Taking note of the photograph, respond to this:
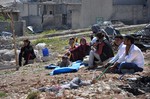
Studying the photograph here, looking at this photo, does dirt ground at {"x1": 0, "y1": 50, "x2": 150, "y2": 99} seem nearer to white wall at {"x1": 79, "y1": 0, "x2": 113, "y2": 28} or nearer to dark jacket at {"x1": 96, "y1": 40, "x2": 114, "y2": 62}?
dark jacket at {"x1": 96, "y1": 40, "x2": 114, "y2": 62}

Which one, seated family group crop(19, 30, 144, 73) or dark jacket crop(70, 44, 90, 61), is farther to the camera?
dark jacket crop(70, 44, 90, 61)

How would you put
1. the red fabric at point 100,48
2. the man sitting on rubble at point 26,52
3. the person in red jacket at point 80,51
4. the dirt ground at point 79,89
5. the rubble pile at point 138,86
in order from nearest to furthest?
the dirt ground at point 79,89, the rubble pile at point 138,86, the red fabric at point 100,48, the person in red jacket at point 80,51, the man sitting on rubble at point 26,52

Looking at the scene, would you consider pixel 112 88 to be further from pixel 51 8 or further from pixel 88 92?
pixel 51 8

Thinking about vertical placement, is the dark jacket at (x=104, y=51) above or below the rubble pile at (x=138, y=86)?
above

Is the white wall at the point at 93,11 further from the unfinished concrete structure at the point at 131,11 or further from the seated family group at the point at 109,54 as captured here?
the seated family group at the point at 109,54

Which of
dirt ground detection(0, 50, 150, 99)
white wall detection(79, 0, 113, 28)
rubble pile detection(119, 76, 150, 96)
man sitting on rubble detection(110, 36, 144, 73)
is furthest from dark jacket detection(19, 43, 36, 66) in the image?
white wall detection(79, 0, 113, 28)

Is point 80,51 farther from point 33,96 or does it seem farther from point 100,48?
point 33,96

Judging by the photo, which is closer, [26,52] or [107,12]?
[26,52]

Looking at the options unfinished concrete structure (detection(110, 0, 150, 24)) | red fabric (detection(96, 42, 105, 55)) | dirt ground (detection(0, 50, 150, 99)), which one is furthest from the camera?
unfinished concrete structure (detection(110, 0, 150, 24))

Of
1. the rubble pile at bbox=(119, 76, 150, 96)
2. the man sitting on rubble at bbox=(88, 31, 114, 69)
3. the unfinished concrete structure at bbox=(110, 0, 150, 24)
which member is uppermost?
the man sitting on rubble at bbox=(88, 31, 114, 69)

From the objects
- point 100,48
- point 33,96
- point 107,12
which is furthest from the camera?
point 107,12

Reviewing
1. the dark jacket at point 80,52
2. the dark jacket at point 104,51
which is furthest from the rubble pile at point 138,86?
the dark jacket at point 80,52

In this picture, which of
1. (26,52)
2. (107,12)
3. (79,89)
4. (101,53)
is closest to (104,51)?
(101,53)

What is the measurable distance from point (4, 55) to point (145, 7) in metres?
27.4
